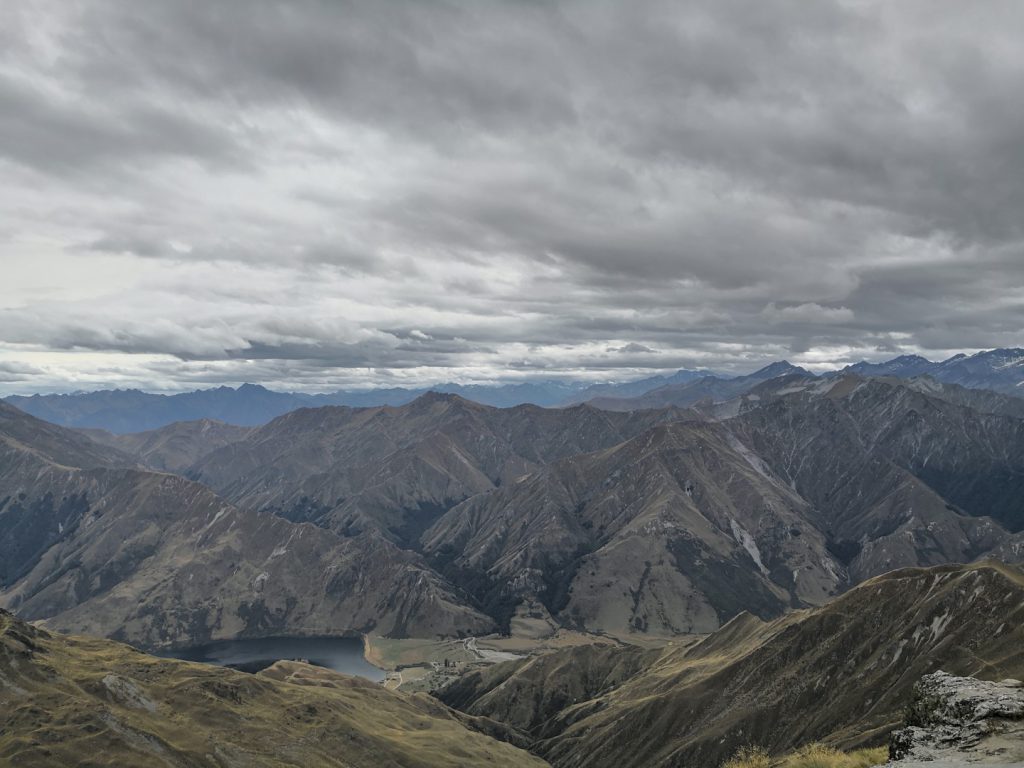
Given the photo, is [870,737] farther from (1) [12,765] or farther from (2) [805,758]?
(1) [12,765]

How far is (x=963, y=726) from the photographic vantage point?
45.1 metres

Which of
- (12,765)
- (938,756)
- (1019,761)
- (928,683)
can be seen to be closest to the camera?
(1019,761)

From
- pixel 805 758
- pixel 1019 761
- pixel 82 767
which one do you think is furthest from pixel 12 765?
pixel 1019 761

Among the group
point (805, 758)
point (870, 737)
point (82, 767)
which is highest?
point (805, 758)

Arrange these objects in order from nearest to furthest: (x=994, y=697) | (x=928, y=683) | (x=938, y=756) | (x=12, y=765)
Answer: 1. (x=938, y=756)
2. (x=994, y=697)
3. (x=928, y=683)
4. (x=12, y=765)

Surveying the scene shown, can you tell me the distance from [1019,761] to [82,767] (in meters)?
235

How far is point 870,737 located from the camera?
637ft

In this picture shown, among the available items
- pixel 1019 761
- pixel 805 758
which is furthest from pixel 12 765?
pixel 1019 761

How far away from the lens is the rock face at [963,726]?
41.6 metres

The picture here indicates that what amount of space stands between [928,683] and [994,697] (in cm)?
584

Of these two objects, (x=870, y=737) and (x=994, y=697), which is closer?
(x=994, y=697)

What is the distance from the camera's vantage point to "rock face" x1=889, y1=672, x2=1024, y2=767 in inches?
1638

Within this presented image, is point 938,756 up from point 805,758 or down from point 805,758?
up

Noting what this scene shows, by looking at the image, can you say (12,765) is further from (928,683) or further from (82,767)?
(928,683)
